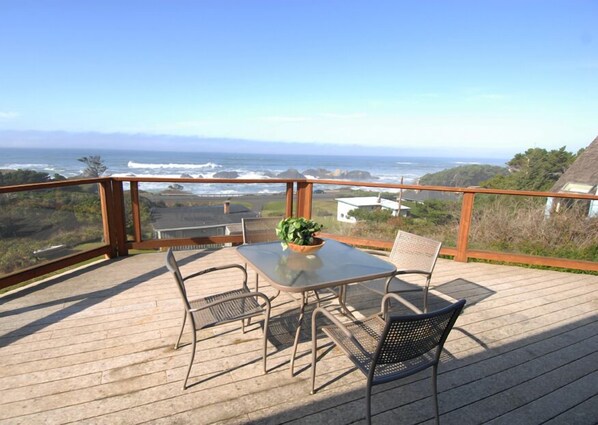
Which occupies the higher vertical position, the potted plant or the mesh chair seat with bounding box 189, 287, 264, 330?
the potted plant

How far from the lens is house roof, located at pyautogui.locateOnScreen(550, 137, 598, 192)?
9.20m

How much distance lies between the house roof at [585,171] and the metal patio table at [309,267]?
34.2 feet

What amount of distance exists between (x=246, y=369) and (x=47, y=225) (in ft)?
9.94

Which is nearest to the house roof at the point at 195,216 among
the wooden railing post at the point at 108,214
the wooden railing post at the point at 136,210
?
the wooden railing post at the point at 136,210

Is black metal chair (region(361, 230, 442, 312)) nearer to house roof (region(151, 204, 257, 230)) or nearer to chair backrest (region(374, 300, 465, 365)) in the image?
chair backrest (region(374, 300, 465, 365))

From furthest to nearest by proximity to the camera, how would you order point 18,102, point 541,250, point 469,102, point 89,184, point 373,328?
point 18,102
point 469,102
point 541,250
point 89,184
point 373,328

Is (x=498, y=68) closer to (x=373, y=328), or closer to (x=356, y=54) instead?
(x=356, y=54)

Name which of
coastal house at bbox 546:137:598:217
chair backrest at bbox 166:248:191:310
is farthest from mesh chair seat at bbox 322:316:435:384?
coastal house at bbox 546:137:598:217

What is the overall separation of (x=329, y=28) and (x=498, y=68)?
8862 mm

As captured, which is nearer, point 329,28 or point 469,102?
point 329,28

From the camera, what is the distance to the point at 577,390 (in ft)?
6.42

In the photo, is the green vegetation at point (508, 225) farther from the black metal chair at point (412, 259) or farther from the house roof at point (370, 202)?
the black metal chair at point (412, 259)

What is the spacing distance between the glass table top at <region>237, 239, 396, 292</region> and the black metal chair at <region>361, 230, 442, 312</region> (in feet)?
1.20

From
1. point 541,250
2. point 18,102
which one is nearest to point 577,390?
point 541,250
